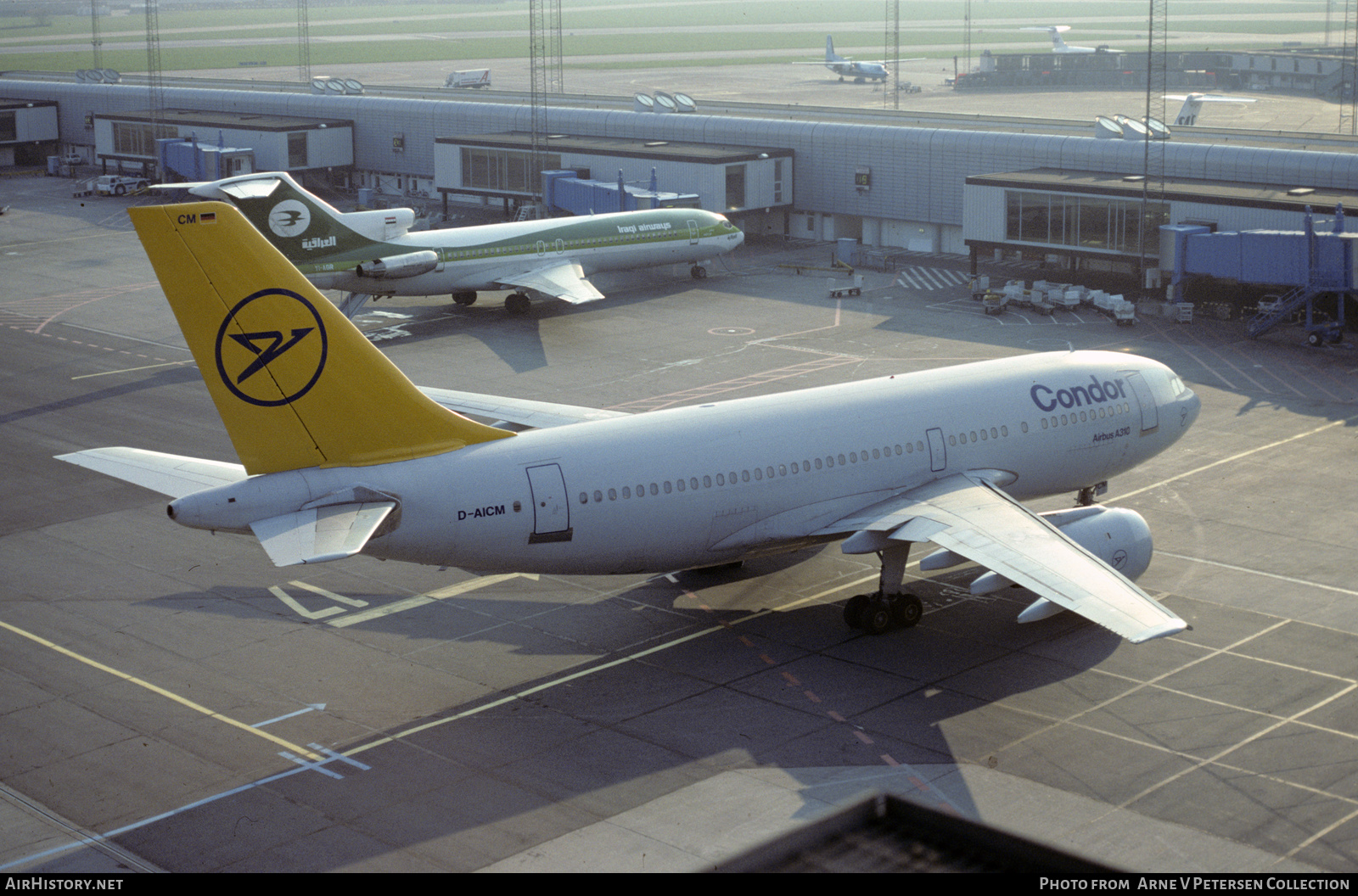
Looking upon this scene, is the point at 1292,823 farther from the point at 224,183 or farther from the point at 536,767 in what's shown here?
the point at 224,183

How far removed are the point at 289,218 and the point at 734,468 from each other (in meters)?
41.0

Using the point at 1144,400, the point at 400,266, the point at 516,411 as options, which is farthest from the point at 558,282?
the point at 1144,400

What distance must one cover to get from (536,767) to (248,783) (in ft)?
17.9

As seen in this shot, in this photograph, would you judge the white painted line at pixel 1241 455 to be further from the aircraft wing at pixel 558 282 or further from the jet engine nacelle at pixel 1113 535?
the aircraft wing at pixel 558 282

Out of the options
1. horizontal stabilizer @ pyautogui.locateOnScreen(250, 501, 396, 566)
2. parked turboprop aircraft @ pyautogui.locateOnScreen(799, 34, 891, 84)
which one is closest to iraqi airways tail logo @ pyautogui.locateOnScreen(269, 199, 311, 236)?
horizontal stabilizer @ pyautogui.locateOnScreen(250, 501, 396, 566)

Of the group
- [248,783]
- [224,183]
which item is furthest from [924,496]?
[224,183]

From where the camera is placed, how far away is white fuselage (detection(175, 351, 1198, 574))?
29.9 m

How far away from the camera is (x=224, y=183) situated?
66.7m

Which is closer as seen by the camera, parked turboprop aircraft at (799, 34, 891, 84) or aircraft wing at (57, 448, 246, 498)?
aircraft wing at (57, 448, 246, 498)

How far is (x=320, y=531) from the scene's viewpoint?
27.5 meters

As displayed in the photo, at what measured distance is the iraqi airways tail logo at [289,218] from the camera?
66438mm

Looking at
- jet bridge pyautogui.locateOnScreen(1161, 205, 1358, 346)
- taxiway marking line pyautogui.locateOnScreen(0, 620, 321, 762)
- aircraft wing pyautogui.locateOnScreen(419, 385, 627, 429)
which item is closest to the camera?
taxiway marking line pyautogui.locateOnScreen(0, 620, 321, 762)

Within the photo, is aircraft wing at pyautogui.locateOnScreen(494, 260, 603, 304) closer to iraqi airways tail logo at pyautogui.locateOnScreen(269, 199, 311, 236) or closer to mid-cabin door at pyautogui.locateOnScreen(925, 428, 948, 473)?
iraqi airways tail logo at pyautogui.locateOnScreen(269, 199, 311, 236)

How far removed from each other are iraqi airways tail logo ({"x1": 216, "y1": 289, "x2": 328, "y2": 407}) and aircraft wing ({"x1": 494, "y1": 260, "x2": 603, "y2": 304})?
133 feet
